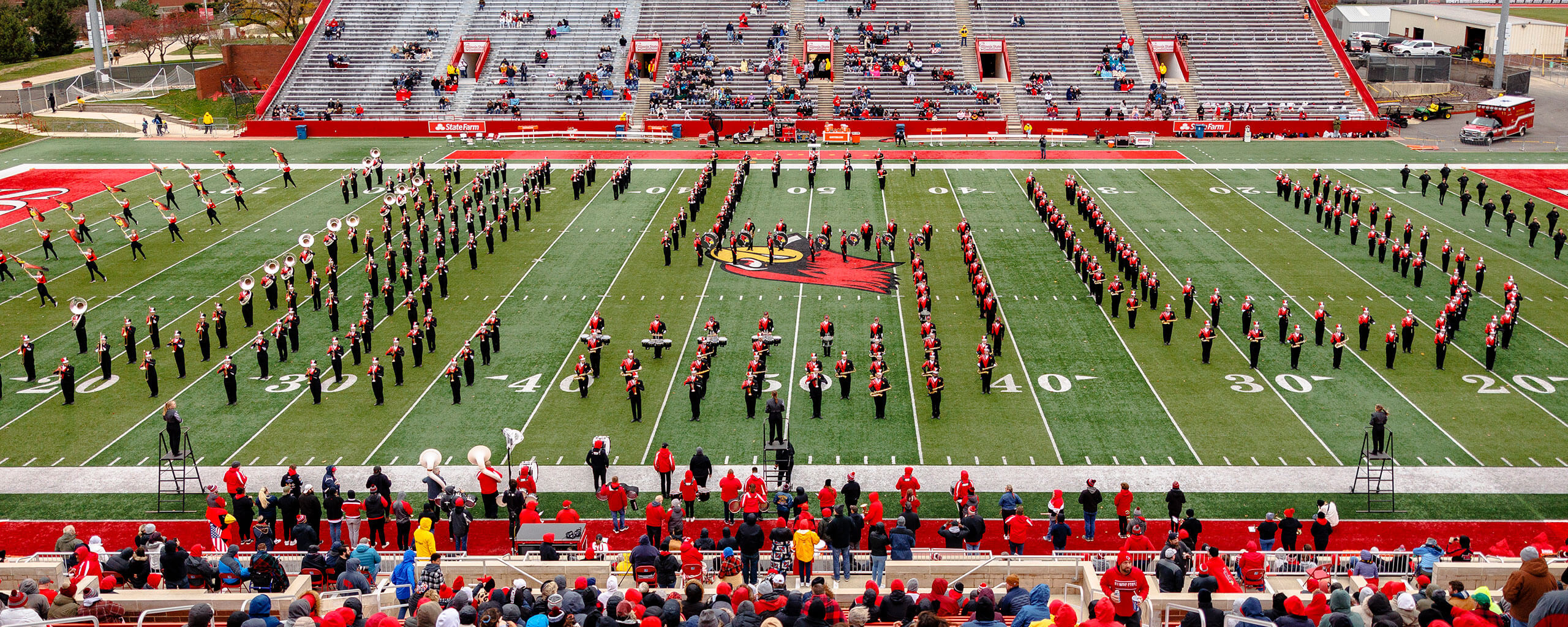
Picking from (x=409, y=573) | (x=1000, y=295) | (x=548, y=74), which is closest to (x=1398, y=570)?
(x=409, y=573)

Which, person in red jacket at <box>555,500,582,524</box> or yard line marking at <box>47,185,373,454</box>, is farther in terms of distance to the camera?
yard line marking at <box>47,185,373,454</box>

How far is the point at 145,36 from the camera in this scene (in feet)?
204

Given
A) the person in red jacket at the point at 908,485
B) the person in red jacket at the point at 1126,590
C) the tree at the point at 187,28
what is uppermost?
the tree at the point at 187,28

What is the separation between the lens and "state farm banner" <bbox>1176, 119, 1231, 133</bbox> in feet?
160

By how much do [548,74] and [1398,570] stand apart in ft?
153

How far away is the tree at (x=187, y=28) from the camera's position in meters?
64.0

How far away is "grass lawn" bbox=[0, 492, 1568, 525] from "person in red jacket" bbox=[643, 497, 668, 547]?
145cm

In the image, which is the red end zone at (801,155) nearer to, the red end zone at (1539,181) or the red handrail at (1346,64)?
the red end zone at (1539,181)

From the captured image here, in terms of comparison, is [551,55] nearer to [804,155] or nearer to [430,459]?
[804,155]

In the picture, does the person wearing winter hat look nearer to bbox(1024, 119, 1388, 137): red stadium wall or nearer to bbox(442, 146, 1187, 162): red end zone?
bbox(442, 146, 1187, 162): red end zone

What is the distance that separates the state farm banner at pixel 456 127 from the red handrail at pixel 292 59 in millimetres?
7732

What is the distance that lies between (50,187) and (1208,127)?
40.6 m

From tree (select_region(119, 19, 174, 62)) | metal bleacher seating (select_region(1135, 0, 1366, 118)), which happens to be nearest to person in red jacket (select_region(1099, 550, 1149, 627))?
metal bleacher seating (select_region(1135, 0, 1366, 118))

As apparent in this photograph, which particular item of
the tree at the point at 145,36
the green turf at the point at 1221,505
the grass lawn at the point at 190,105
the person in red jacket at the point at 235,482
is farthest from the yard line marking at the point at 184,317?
the tree at the point at 145,36
